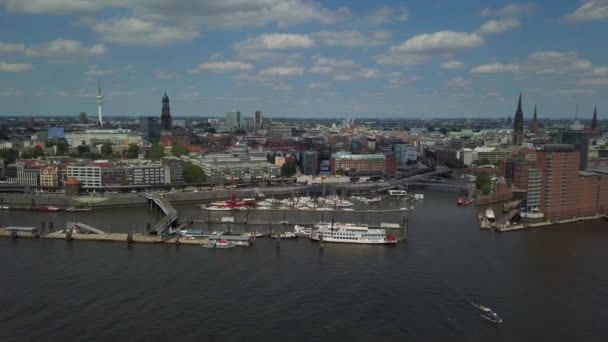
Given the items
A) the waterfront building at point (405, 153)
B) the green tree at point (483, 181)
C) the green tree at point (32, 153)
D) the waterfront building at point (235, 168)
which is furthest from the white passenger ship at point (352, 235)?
the green tree at point (32, 153)

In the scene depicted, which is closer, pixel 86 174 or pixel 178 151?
pixel 86 174

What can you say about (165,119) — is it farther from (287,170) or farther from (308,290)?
(308,290)

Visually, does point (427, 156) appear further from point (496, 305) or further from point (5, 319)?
point (5, 319)

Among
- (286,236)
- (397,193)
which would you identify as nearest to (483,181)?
(397,193)

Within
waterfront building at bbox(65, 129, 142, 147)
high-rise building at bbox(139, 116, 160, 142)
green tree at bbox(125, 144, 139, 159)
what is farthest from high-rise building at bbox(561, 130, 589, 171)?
high-rise building at bbox(139, 116, 160, 142)

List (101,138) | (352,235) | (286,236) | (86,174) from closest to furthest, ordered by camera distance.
A: (352,235) < (286,236) < (86,174) < (101,138)

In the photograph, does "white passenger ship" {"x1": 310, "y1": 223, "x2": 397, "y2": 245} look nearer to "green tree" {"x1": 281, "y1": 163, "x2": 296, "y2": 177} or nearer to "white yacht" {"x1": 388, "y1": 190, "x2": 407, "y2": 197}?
"white yacht" {"x1": 388, "y1": 190, "x2": 407, "y2": 197}
